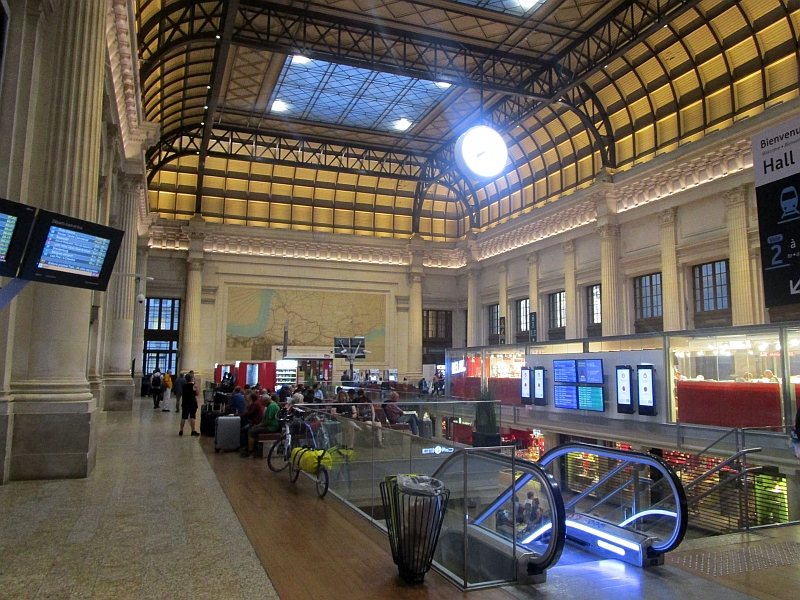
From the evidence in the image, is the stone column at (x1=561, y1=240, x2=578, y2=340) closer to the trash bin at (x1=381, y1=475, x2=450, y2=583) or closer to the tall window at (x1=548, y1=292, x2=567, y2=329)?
the tall window at (x1=548, y1=292, x2=567, y2=329)

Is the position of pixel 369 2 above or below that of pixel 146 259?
above

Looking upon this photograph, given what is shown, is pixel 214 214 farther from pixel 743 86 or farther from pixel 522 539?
pixel 522 539

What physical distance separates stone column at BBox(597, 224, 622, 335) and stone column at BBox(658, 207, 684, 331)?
200 cm

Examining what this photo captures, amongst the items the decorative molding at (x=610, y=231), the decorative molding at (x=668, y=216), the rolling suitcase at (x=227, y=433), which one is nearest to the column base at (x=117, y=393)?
the rolling suitcase at (x=227, y=433)

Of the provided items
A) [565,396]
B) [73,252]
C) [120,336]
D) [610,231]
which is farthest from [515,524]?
[610,231]

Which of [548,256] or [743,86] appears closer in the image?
[743,86]

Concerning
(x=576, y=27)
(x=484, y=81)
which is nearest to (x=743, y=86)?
(x=576, y=27)

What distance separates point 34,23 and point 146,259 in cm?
2526

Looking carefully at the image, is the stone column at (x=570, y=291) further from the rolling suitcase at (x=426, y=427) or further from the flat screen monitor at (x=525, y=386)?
the rolling suitcase at (x=426, y=427)

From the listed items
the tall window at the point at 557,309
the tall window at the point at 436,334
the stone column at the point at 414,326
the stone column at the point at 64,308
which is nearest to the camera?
the stone column at the point at 64,308

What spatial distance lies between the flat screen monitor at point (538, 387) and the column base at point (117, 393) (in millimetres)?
12871

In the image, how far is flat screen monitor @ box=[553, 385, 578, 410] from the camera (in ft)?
52.3

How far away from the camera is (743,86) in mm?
20531

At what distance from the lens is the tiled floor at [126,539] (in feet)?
15.2
